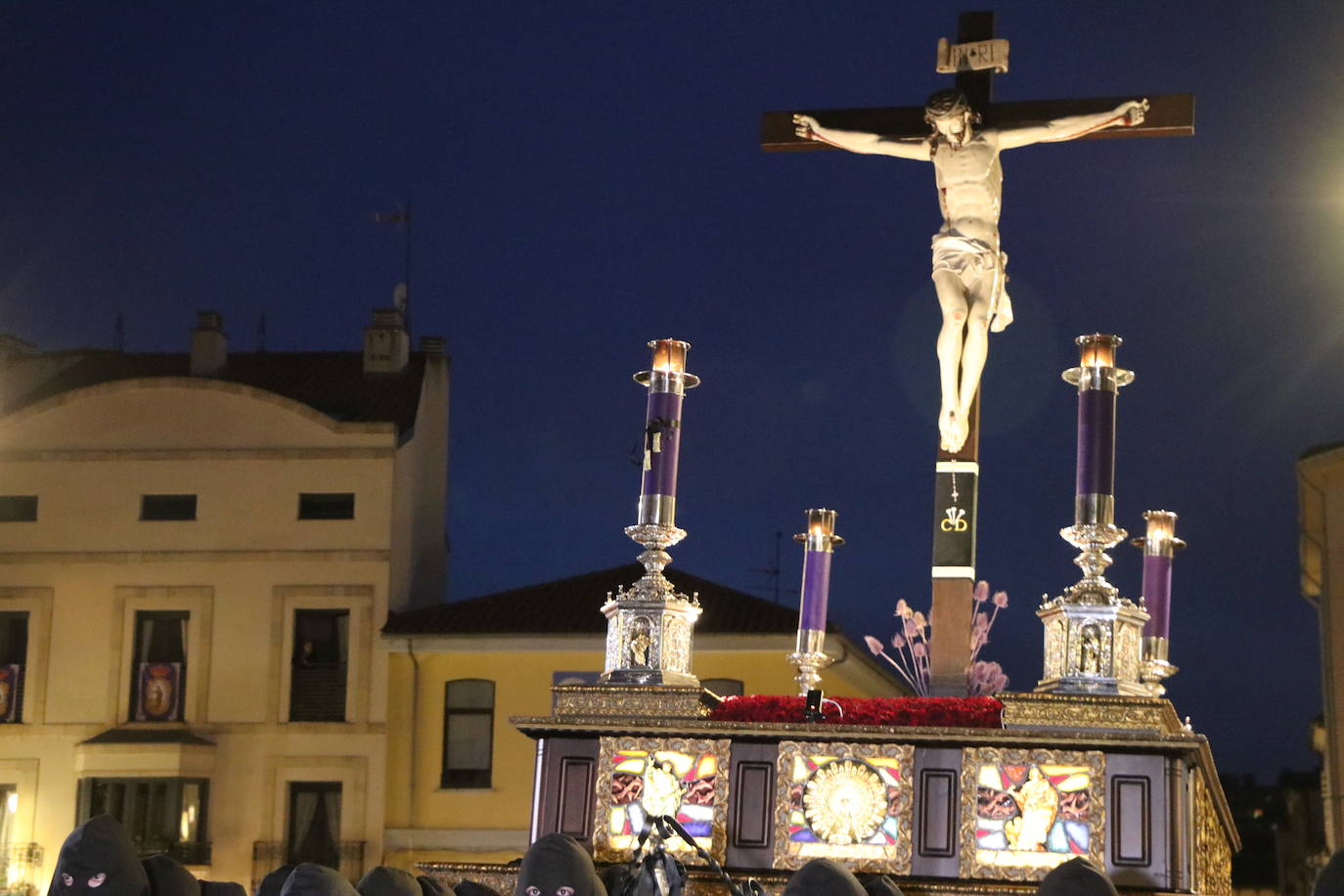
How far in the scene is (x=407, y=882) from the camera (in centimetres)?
890

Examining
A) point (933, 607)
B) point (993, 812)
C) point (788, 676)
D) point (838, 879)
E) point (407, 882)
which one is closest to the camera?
point (838, 879)

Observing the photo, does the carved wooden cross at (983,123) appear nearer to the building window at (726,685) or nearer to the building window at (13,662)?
the building window at (726,685)

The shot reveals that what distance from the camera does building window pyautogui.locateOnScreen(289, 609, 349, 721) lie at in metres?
31.2

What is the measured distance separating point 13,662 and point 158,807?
362cm

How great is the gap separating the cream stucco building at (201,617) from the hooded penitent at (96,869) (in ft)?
72.1

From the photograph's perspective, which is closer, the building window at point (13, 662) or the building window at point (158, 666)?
the building window at point (158, 666)

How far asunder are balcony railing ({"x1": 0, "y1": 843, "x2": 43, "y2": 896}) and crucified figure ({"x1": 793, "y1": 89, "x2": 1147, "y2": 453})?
21831mm

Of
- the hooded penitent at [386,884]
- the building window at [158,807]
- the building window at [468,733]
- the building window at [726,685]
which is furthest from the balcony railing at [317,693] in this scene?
the hooded penitent at [386,884]

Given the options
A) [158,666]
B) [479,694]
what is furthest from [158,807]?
[479,694]

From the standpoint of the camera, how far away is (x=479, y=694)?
31.0m

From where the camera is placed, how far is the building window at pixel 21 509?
3259 cm

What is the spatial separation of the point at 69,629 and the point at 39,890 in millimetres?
4029

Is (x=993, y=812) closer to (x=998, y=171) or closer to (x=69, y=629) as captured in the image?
(x=998, y=171)

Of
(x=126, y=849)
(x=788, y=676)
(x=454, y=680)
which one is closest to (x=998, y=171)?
(x=126, y=849)
